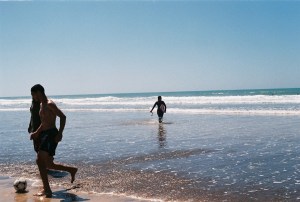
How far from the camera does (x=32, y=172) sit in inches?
324

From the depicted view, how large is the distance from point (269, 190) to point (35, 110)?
4.86 meters

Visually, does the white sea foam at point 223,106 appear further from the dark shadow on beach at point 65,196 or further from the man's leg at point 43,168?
the man's leg at point 43,168

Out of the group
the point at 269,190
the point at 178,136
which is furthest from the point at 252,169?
the point at 178,136

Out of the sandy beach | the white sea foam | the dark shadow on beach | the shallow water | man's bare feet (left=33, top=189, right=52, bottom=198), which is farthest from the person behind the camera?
the white sea foam

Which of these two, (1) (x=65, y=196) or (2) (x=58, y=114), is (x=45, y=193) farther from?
(2) (x=58, y=114)

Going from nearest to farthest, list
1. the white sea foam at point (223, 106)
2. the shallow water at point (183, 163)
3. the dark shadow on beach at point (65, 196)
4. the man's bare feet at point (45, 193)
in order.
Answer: the dark shadow on beach at point (65, 196), the man's bare feet at point (45, 193), the shallow water at point (183, 163), the white sea foam at point (223, 106)

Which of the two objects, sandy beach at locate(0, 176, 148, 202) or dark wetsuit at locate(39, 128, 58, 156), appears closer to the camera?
sandy beach at locate(0, 176, 148, 202)

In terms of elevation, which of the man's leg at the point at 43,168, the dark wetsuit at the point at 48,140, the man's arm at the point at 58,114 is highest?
the man's arm at the point at 58,114

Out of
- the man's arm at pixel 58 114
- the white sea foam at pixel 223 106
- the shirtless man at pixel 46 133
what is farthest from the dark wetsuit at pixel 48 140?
the white sea foam at pixel 223 106

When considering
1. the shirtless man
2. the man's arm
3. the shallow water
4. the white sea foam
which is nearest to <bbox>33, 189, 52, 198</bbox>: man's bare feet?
the shirtless man

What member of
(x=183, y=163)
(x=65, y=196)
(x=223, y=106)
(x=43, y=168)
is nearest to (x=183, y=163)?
(x=183, y=163)

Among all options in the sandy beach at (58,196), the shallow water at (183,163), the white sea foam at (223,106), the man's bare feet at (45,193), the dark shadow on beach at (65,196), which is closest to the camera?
the sandy beach at (58,196)

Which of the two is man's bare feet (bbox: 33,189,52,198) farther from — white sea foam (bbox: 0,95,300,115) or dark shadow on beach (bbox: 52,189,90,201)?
white sea foam (bbox: 0,95,300,115)

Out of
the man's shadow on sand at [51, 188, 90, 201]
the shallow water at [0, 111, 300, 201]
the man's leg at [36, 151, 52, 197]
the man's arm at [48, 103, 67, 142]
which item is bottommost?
the man's shadow on sand at [51, 188, 90, 201]
